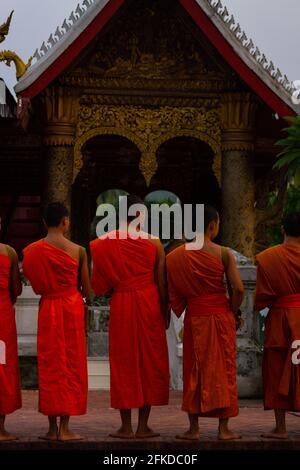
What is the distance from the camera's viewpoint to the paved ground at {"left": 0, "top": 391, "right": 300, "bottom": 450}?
7.61m

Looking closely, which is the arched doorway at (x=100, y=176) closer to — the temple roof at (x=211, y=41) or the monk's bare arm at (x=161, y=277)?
the temple roof at (x=211, y=41)

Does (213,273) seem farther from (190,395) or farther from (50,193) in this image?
(50,193)

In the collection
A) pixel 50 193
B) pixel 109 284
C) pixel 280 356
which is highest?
pixel 50 193

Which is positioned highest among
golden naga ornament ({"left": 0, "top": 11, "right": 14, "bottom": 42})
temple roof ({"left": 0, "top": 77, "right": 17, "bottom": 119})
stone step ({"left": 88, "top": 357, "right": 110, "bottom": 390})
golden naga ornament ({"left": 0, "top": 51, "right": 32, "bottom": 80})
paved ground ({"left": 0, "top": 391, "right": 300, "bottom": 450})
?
golden naga ornament ({"left": 0, "top": 11, "right": 14, "bottom": 42})

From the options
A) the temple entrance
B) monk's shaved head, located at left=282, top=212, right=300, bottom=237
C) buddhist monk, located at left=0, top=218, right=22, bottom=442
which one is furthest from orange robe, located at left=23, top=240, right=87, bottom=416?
the temple entrance

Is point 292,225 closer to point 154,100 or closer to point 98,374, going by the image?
point 98,374

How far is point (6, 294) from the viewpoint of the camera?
8031 millimetres

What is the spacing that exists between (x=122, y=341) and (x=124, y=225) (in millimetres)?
857

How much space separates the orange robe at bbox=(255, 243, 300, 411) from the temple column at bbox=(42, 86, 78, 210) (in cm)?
698

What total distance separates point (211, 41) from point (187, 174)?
5.08 m

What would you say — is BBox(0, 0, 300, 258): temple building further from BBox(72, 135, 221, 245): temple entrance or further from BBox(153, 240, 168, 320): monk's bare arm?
BBox(153, 240, 168, 320): monk's bare arm

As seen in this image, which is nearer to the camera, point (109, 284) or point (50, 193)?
point (109, 284)
